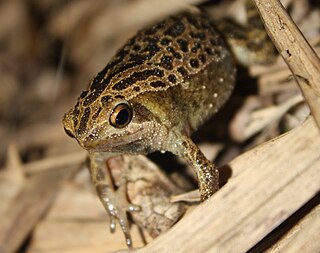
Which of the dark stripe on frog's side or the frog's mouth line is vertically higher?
the dark stripe on frog's side

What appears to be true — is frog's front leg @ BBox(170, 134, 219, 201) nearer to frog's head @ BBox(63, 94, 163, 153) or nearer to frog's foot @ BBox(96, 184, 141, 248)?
frog's head @ BBox(63, 94, 163, 153)

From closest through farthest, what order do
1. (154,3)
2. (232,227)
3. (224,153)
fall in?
(232,227), (224,153), (154,3)

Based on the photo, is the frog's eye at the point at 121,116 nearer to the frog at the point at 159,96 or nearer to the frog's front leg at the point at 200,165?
the frog at the point at 159,96

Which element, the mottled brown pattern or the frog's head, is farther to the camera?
the mottled brown pattern

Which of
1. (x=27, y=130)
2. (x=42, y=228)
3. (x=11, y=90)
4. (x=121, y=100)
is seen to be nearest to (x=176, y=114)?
(x=121, y=100)

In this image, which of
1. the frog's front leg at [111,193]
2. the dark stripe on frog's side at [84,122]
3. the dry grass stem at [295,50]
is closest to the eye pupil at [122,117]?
the dark stripe on frog's side at [84,122]

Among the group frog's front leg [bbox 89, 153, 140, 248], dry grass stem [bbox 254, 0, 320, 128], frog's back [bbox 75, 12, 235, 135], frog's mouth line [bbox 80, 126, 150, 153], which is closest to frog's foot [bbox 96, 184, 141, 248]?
frog's front leg [bbox 89, 153, 140, 248]

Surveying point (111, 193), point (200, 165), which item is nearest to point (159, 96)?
point (200, 165)

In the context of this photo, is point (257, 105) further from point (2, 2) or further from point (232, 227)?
point (2, 2)
